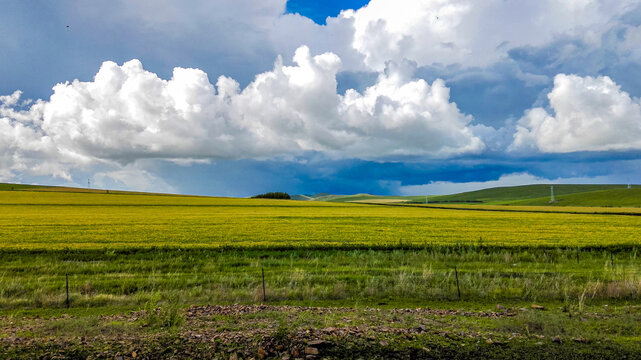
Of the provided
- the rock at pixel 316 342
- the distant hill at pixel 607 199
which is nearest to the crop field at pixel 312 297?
the rock at pixel 316 342

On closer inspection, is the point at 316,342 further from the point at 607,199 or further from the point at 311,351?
the point at 607,199

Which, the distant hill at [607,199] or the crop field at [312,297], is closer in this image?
the crop field at [312,297]

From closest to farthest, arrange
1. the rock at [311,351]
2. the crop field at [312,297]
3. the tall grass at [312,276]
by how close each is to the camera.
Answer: the rock at [311,351] < the crop field at [312,297] < the tall grass at [312,276]

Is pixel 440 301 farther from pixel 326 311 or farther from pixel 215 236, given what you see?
pixel 215 236

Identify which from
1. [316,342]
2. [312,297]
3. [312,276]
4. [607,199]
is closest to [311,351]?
[316,342]

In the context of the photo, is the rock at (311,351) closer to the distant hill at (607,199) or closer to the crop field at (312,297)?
the crop field at (312,297)

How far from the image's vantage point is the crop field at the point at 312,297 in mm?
7926

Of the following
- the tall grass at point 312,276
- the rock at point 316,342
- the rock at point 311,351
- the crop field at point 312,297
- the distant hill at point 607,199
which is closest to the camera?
the rock at point 311,351

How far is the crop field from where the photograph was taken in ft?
26.0

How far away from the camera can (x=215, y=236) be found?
3036cm

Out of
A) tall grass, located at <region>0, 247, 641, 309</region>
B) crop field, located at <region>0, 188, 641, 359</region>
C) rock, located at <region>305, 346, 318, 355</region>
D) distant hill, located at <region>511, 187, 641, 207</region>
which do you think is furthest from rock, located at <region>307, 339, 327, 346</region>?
distant hill, located at <region>511, 187, 641, 207</region>

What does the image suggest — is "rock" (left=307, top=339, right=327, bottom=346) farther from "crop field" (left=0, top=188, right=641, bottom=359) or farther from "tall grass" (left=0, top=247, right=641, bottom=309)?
"tall grass" (left=0, top=247, right=641, bottom=309)

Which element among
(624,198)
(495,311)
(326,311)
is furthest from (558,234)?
(624,198)

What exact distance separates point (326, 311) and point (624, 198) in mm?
168017
